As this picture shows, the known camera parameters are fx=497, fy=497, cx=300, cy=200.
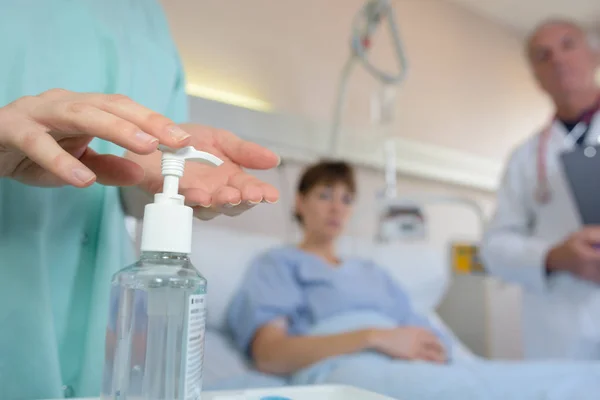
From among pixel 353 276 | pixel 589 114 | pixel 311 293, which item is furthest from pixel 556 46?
pixel 311 293

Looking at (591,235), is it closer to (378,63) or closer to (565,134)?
(565,134)

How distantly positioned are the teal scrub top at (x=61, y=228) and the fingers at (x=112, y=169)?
0.12 meters

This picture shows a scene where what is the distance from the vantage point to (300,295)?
116 centimetres

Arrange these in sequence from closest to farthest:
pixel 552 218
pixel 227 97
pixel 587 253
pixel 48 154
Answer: pixel 48 154 → pixel 587 253 → pixel 552 218 → pixel 227 97

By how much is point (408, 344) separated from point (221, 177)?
74cm

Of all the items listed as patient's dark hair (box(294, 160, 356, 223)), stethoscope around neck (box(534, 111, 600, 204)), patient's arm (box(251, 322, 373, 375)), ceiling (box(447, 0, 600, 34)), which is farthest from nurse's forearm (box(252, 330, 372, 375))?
ceiling (box(447, 0, 600, 34))

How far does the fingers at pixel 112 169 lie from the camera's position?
1.22 feet

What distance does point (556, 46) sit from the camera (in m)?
1.37

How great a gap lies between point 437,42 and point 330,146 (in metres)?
0.88

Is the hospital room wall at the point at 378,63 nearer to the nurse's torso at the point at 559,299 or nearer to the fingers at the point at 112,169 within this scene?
the nurse's torso at the point at 559,299

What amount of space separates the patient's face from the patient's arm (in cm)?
37

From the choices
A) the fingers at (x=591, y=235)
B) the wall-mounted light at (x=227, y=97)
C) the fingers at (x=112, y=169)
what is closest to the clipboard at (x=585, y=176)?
the fingers at (x=591, y=235)

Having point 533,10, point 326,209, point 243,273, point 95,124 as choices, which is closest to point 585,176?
point 326,209

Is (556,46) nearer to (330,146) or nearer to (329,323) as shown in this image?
(330,146)
